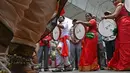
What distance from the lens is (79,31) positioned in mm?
5227

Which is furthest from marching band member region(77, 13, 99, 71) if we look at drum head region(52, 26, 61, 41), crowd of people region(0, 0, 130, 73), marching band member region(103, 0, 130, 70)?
marching band member region(103, 0, 130, 70)

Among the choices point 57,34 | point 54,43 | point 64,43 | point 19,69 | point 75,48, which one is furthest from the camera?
point 54,43

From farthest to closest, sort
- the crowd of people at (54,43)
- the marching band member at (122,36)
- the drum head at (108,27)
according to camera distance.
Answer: the drum head at (108,27)
the marching band member at (122,36)
the crowd of people at (54,43)

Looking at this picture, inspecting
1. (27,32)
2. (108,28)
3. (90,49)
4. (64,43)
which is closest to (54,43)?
(64,43)

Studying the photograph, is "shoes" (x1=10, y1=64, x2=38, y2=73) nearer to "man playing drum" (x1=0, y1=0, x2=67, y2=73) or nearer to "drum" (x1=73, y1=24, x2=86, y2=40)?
"man playing drum" (x1=0, y1=0, x2=67, y2=73)

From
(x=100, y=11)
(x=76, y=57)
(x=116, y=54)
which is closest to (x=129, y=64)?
(x=116, y=54)

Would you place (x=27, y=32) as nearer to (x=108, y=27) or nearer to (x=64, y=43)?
(x=108, y=27)

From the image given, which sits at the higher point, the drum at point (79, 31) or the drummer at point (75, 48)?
the drum at point (79, 31)

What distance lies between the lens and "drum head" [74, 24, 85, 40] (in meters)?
5.18

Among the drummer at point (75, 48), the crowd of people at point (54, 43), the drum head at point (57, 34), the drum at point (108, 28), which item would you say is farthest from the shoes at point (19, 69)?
the drummer at point (75, 48)

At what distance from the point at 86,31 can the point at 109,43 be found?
52 cm

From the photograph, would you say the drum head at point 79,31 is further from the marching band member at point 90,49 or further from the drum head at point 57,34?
the drum head at point 57,34

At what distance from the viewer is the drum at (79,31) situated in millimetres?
5184

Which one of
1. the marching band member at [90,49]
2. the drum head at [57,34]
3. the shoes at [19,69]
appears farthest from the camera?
the drum head at [57,34]
